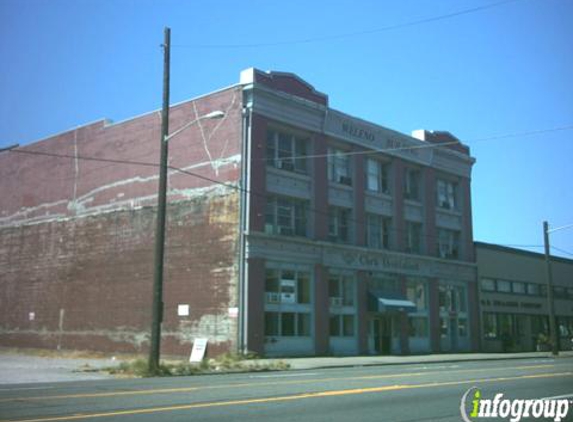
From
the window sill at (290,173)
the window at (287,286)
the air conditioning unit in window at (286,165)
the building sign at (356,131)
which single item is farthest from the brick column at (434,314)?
the air conditioning unit in window at (286,165)

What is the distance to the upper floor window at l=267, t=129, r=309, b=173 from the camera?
34.2m

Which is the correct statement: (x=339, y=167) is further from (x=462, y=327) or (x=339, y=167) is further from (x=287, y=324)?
(x=462, y=327)

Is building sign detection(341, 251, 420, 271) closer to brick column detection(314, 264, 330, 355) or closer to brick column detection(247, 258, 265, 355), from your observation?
brick column detection(314, 264, 330, 355)

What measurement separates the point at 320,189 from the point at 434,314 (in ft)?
40.1

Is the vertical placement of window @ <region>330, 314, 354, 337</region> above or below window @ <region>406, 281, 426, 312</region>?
below

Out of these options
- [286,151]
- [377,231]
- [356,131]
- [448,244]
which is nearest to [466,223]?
[448,244]

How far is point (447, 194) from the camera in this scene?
45969 mm

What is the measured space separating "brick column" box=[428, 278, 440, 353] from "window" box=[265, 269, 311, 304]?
1093 centimetres

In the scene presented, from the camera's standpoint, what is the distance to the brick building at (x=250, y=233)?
32.6m

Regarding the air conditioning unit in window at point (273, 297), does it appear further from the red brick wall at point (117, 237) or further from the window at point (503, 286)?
the window at point (503, 286)

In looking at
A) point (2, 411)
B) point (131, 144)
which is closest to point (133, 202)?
point (131, 144)

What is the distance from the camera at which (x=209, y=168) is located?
33.9 metres

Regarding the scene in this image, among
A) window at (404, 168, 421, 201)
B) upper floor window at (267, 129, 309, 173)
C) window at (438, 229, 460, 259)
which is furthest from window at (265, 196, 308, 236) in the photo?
window at (438, 229, 460, 259)

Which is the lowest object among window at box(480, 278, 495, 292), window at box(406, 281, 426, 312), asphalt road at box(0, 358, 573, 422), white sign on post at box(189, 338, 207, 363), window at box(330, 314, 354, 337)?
asphalt road at box(0, 358, 573, 422)
